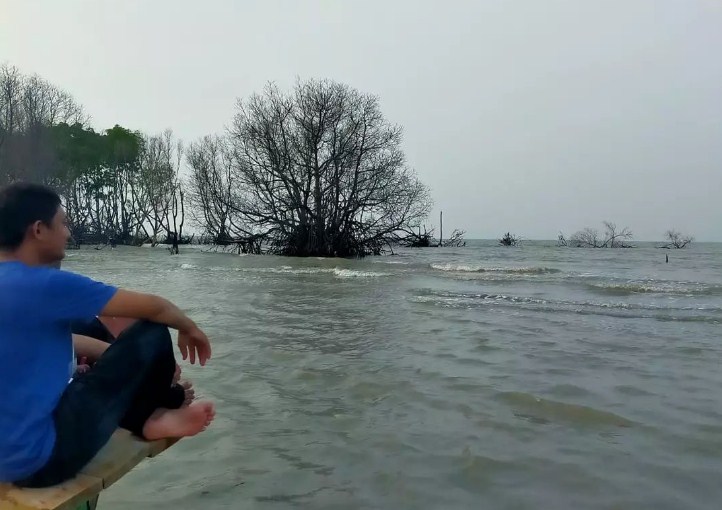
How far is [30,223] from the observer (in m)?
1.98

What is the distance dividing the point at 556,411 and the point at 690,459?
988 millimetres

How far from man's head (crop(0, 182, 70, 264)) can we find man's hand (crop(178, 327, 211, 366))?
559mm

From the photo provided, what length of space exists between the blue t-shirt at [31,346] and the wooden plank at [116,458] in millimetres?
196

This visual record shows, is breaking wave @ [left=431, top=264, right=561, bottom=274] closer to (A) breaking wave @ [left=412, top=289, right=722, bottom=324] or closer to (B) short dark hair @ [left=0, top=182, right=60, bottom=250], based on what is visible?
(A) breaking wave @ [left=412, top=289, right=722, bottom=324]

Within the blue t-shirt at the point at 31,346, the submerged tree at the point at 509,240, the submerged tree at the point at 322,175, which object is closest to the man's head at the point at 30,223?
the blue t-shirt at the point at 31,346

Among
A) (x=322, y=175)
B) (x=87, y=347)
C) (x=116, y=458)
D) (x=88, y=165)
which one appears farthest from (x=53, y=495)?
(x=88, y=165)

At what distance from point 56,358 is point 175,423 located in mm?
519

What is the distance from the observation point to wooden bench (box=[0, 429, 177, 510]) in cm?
175

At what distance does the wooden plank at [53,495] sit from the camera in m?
1.73

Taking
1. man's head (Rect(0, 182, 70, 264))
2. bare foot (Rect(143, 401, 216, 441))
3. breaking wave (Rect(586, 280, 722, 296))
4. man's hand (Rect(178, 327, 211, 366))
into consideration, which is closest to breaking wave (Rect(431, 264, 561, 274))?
breaking wave (Rect(586, 280, 722, 296))

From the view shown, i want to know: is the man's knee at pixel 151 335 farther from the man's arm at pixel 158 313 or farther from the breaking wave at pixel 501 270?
the breaking wave at pixel 501 270

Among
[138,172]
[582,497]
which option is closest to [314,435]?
[582,497]

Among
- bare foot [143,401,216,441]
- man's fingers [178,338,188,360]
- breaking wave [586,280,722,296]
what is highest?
man's fingers [178,338,188,360]

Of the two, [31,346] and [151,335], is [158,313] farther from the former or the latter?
[31,346]
